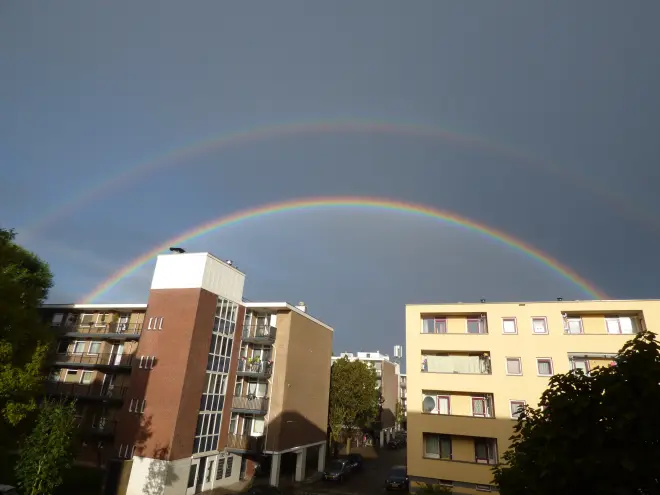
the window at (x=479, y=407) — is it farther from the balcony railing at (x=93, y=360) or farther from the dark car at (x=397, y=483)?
the balcony railing at (x=93, y=360)

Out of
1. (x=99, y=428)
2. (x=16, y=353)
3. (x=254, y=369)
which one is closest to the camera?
(x=16, y=353)

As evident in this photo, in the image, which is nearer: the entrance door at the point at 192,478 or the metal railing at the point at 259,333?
the entrance door at the point at 192,478

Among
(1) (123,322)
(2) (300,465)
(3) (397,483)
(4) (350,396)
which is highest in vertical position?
(1) (123,322)

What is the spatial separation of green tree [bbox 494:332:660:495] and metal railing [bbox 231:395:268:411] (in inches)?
1148

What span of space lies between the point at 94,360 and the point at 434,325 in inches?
1180

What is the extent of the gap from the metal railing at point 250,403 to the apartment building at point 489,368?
12081 millimetres

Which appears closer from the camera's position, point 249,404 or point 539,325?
point 539,325

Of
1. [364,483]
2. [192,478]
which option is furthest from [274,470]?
[364,483]

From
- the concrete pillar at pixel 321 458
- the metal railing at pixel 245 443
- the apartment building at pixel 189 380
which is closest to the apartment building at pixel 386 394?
the concrete pillar at pixel 321 458

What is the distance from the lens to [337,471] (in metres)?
35.8

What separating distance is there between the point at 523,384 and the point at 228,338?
22.6m

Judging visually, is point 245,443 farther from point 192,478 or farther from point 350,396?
point 350,396

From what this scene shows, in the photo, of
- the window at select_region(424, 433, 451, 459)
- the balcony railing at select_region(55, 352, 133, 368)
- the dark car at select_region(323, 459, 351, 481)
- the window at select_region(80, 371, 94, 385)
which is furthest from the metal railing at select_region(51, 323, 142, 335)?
the window at select_region(424, 433, 451, 459)

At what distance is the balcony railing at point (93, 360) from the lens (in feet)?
115
